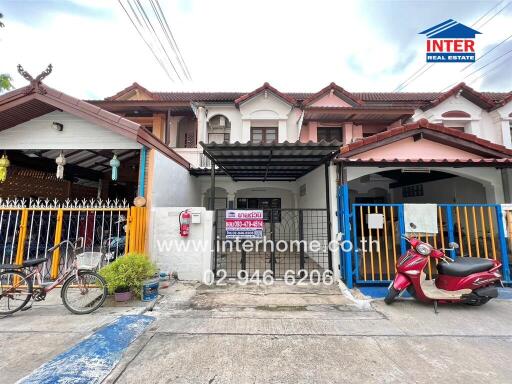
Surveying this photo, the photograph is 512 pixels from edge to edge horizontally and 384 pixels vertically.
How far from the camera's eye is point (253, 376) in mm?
Result: 2266

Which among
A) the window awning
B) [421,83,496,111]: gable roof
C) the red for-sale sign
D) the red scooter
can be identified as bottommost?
the red scooter

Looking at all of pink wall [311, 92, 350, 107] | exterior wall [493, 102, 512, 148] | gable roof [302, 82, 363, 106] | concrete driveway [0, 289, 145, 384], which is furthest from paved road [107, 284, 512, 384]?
exterior wall [493, 102, 512, 148]

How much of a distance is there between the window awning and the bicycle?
2861 mm

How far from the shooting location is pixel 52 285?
381cm

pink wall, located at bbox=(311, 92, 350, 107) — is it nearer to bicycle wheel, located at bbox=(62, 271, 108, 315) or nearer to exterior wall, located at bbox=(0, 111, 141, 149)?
exterior wall, located at bbox=(0, 111, 141, 149)

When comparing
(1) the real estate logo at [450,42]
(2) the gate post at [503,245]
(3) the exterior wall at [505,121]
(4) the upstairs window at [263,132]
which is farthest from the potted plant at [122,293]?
(3) the exterior wall at [505,121]

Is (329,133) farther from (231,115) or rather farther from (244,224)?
(244,224)

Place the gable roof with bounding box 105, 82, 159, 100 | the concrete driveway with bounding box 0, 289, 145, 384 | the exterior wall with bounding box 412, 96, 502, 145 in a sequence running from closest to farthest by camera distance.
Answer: the concrete driveway with bounding box 0, 289, 145, 384
the exterior wall with bounding box 412, 96, 502, 145
the gable roof with bounding box 105, 82, 159, 100

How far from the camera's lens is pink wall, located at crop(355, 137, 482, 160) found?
5703 mm

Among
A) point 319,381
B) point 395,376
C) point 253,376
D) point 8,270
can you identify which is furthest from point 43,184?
point 395,376

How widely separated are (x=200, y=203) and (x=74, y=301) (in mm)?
6391

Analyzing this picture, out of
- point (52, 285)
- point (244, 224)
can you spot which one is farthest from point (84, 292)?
point (244, 224)

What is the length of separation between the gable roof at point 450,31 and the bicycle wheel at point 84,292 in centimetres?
1111

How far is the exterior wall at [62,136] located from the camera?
557cm
